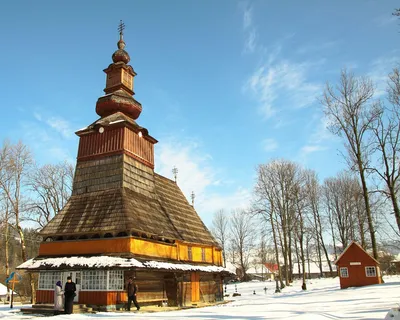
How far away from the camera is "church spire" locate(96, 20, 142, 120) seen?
26688mm

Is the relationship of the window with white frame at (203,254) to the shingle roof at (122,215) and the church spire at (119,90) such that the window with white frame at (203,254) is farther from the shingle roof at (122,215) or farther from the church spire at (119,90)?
the church spire at (119,90)

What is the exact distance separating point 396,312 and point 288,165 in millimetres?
34125

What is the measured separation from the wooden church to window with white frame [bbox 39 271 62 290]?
0.05 meters

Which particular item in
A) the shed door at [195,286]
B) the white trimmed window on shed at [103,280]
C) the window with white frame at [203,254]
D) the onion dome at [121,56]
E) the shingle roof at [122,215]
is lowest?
the shed door at [195,286]

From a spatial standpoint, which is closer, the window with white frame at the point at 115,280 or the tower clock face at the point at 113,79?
the window with white frame at the point at 115,280

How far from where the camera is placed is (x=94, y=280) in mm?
18969

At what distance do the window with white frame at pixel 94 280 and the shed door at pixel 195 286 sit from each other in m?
8.52

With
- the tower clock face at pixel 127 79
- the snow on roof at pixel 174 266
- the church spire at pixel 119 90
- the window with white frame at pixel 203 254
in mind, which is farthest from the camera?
the window with white frame at pixel 203 254

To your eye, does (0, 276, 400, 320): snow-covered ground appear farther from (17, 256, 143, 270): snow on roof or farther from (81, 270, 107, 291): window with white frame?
(81, 270, 107, 291): window with white frame

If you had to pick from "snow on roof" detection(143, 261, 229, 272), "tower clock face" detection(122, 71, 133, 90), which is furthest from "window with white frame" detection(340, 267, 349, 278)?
"tower clock face" detection(122, 71, 133, 90)

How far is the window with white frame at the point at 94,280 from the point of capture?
1872cm

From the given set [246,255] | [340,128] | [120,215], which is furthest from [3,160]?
[246,255]

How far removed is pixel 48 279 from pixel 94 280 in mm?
3465

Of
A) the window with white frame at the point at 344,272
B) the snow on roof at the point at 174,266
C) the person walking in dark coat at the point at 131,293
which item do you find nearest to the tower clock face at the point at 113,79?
the snow on roof at the point at 174,266
